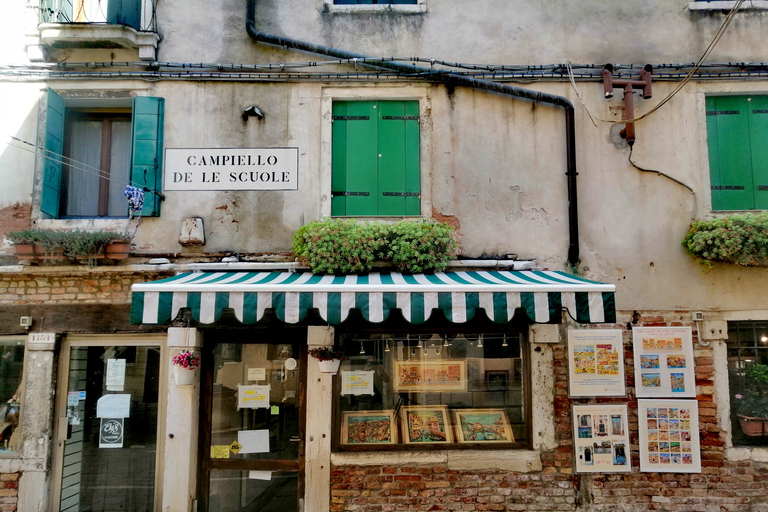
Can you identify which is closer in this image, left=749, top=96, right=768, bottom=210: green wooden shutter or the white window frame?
left=749, top=96, right=768, bottom=210: green wooden shutter

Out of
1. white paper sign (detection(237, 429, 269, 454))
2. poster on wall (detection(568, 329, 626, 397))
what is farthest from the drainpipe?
white paper sign (detection(237, 429, 269, 454))

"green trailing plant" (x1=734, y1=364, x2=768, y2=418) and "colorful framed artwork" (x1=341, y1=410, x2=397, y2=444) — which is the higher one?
"green trailing plant" (x1=734, y1=364, x2=768, y2=418)

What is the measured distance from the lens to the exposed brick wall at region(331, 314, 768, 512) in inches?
225

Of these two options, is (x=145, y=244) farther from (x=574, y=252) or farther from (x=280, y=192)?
(x=574, y=252)

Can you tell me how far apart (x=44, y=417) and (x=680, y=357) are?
7.25 metres

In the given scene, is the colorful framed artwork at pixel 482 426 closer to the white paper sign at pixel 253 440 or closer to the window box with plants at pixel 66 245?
the white paper sign at pixel 253 440

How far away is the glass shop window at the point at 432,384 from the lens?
6.01m

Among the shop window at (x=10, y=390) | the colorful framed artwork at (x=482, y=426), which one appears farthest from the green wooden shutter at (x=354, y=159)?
the shop window at (x=10, y=390)

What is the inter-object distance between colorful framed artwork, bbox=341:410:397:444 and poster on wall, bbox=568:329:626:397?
210cm

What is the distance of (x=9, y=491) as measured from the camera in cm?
574

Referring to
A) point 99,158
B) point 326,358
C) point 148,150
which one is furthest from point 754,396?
point 99,158

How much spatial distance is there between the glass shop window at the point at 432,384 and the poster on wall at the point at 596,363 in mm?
566

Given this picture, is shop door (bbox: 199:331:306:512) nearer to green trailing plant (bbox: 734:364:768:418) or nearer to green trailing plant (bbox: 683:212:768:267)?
green trailing plant (bbox: 683:212:768:267)

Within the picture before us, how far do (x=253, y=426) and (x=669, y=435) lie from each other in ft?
15.5
